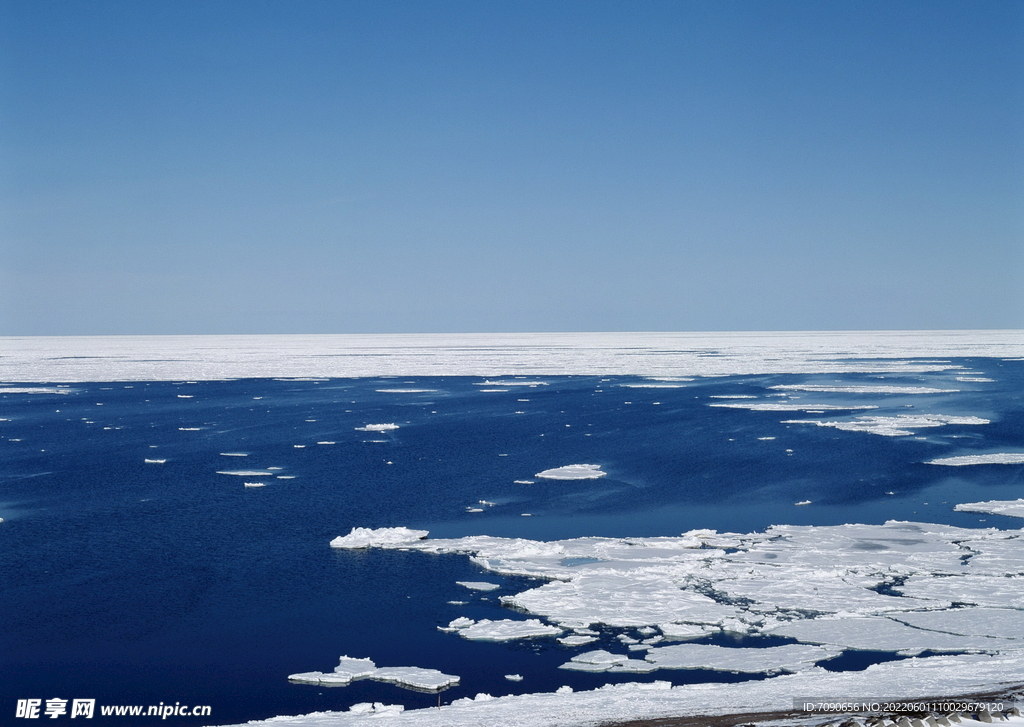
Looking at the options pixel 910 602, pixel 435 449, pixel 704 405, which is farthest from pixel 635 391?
pixel 910 602

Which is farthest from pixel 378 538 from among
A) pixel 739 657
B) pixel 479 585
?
pixel 739 657

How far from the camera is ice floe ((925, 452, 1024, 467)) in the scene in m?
22.8

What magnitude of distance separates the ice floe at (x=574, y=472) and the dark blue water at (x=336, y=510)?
19.3 inches

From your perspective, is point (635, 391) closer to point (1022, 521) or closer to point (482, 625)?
point (1022, 521)

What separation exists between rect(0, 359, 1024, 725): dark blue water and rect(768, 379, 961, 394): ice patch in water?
386 cm

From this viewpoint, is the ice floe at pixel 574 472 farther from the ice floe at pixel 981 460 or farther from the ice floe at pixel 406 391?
the ice floe at pixel 406 391

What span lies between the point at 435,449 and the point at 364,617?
45.0 ft

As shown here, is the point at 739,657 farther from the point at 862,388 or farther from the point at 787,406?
the point at 862,388

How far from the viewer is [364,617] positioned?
1227 centimetres

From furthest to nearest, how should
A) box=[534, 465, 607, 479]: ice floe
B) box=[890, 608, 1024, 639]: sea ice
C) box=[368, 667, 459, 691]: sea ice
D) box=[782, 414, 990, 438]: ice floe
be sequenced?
1. box=[782, 414, 990, 438]: ice floe
2. box=[534, 465, 607, 479]: ice floe
3. box=[890, 608, 1024, 639]: sea ice
4. box=[368, 667, 459, 691]: sea ice

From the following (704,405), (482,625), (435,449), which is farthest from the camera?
(704,405)

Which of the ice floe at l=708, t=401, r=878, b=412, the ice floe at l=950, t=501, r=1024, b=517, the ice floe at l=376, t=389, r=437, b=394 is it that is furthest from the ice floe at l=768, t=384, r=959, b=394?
the ice floe at l=950, t=501, r=1024, b=517

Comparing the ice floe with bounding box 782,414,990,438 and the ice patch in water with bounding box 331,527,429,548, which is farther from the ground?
the ice floe with bounding box 782,414,990,438

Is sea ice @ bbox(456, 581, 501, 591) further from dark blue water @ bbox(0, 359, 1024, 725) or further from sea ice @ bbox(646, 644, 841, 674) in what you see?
sea ice @ bbox(646, 644, 841, 674)
